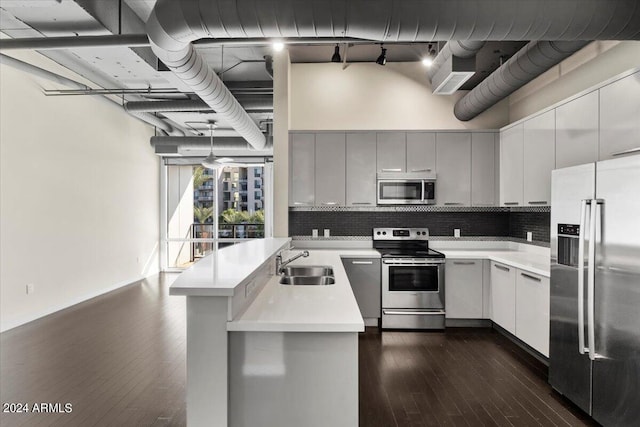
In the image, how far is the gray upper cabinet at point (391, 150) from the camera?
203 inches

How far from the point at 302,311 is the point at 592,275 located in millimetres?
1932

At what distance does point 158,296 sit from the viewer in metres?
6.49

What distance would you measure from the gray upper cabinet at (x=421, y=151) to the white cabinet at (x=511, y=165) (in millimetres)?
864

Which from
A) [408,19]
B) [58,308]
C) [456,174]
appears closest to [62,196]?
[58,308]

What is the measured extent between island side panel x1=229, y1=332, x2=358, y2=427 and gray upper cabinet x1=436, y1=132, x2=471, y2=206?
12.0ft

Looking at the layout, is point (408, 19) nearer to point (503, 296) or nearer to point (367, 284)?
point (367, 284)

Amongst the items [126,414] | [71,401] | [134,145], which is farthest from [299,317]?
[134,145]

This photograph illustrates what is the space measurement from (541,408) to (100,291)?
666cm

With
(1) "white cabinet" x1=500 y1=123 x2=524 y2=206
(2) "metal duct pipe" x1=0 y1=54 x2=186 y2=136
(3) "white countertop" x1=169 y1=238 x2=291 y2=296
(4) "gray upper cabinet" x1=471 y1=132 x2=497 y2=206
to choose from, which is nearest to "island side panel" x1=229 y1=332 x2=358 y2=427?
(3) "white countertop" x1=169 y1=238 x2=291 y2=296

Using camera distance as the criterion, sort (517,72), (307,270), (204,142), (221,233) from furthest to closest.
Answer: (221,233)
(204,142)
(517,72)
(307,270)

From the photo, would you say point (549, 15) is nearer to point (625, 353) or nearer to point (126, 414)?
point (625, 353)

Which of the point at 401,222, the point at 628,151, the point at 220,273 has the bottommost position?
the point at 220,273

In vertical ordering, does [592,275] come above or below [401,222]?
below

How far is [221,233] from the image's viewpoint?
395 inches
